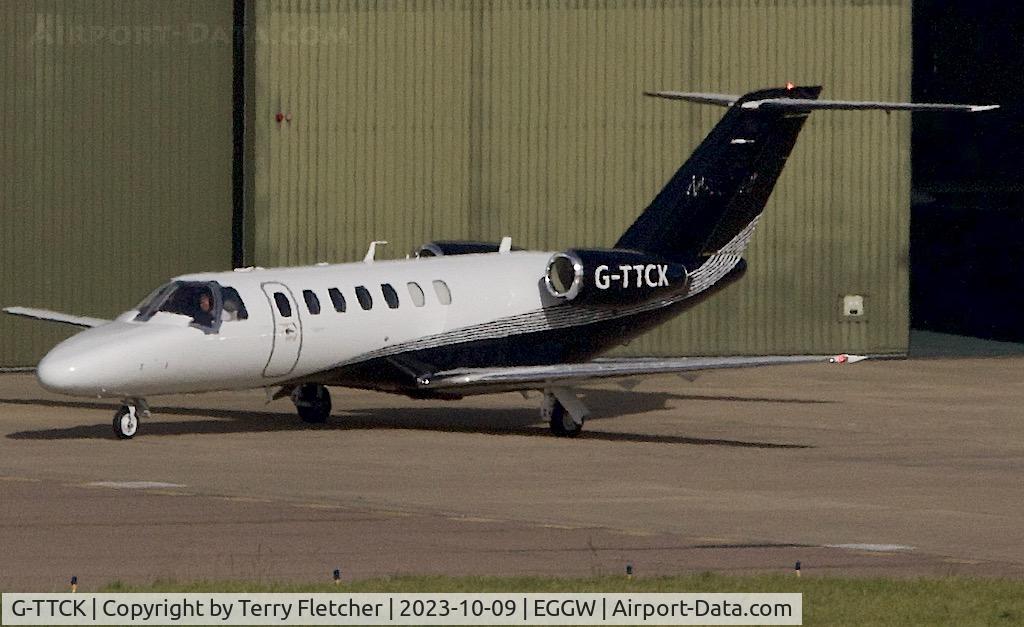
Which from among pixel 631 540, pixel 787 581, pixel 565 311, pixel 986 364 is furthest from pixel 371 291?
pixel 986 364

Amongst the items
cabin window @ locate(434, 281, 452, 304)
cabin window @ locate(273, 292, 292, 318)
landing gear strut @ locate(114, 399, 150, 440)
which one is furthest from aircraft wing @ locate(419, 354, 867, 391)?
landing gear strut @ locate(114, 399, 150, 440)

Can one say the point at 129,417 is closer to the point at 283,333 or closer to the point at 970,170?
the point at 283,333

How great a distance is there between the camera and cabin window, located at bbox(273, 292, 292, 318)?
100 feet

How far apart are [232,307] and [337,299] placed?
1789mm

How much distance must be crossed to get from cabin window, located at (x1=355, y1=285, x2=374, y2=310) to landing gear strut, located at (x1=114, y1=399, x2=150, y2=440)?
135 inches

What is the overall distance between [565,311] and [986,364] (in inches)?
580

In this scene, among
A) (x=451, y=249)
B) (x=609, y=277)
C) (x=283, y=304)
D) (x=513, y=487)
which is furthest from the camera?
(x=451, y=249)

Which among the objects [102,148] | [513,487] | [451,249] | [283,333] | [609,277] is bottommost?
[513,487]

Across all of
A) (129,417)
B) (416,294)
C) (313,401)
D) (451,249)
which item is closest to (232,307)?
(129,417)

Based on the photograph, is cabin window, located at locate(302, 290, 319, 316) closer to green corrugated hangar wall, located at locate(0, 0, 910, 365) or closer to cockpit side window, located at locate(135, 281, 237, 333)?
cockpit side window, located at locate(135, 281, 237, 333)

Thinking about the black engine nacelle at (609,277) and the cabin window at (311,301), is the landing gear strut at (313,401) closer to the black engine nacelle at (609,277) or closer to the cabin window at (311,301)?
the cabin window at (311,301)

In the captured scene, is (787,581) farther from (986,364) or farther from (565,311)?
(986,364)

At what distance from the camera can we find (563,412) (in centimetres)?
3127
